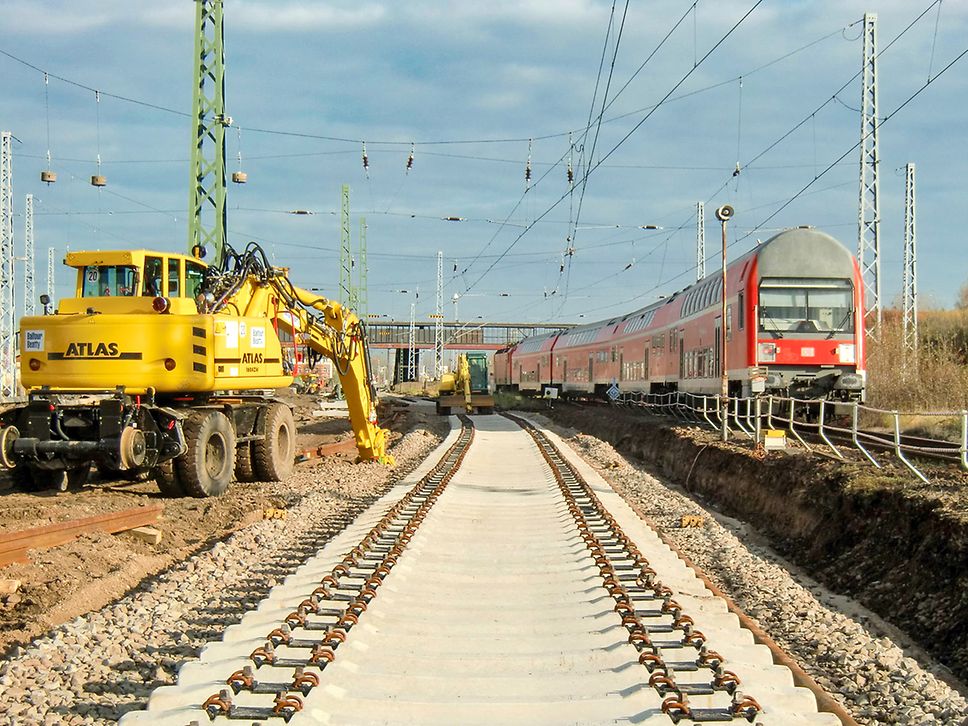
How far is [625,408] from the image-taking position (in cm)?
3588

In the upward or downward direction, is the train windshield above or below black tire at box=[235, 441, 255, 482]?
above

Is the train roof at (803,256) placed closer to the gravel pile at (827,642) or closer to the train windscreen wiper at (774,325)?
the train windscreen wiper at (774,325)

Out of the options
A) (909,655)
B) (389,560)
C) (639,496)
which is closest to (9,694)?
(389,560)

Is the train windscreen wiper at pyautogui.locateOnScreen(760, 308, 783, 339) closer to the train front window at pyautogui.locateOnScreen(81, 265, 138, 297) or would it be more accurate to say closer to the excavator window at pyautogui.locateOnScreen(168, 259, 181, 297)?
the excavator window at pyautogui.locateOnScreen(168, 259, 181, 297)

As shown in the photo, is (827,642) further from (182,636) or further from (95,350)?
(95,350)

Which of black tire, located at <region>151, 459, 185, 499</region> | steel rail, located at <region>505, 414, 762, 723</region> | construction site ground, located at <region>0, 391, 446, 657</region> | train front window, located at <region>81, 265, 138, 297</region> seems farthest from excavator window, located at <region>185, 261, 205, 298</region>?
steel rail, located at <region>505, 414, 762, 723</region>

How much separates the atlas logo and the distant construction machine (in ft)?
99.2

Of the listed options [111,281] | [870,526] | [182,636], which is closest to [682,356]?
[870,526]

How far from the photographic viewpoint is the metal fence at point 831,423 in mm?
12508

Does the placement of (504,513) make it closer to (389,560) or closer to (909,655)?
(389,560)

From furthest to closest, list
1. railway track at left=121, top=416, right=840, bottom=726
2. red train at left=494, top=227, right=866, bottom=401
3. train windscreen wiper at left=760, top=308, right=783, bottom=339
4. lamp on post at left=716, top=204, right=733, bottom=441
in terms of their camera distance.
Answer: lamp on post at left=716, top=204, right=733, bottom=441
train windscreen wiper at left=760, top=308, right=783, bottom=339
red train at left=494, top=227, right=866, bottom=401
railway track at left=121, top=416, right=840, bottom=726

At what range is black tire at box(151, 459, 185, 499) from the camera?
13562 millimetres

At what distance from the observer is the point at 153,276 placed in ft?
44.7

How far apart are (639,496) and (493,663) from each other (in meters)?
9.96
